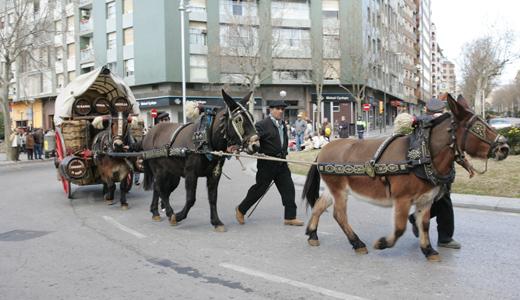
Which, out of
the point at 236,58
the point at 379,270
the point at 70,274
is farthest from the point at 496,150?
the point at 236,58

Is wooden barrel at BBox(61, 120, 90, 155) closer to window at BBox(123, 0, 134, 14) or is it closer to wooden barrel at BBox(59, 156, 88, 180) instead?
wooden barrel at BBox(59, 156, 88, 180)

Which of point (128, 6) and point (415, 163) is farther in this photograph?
point (128, 6)

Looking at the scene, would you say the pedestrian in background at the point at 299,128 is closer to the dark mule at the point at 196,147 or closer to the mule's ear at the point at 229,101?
the dark mule at the point at 196,147

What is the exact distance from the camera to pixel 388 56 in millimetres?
56469

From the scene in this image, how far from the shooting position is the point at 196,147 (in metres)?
7.32

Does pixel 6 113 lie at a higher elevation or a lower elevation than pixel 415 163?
higher

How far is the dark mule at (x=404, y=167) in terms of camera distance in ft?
16.6

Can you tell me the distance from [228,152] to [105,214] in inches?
125

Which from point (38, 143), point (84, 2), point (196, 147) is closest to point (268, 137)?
point (196, 147)

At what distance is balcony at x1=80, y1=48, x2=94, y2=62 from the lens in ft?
162

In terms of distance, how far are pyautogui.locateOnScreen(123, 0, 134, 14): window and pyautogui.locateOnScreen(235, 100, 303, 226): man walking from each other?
4068cm

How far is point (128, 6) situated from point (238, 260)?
43.6 m

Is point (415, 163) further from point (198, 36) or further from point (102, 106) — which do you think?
point (198, 36)

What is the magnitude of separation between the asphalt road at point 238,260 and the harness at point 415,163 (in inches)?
39.7
